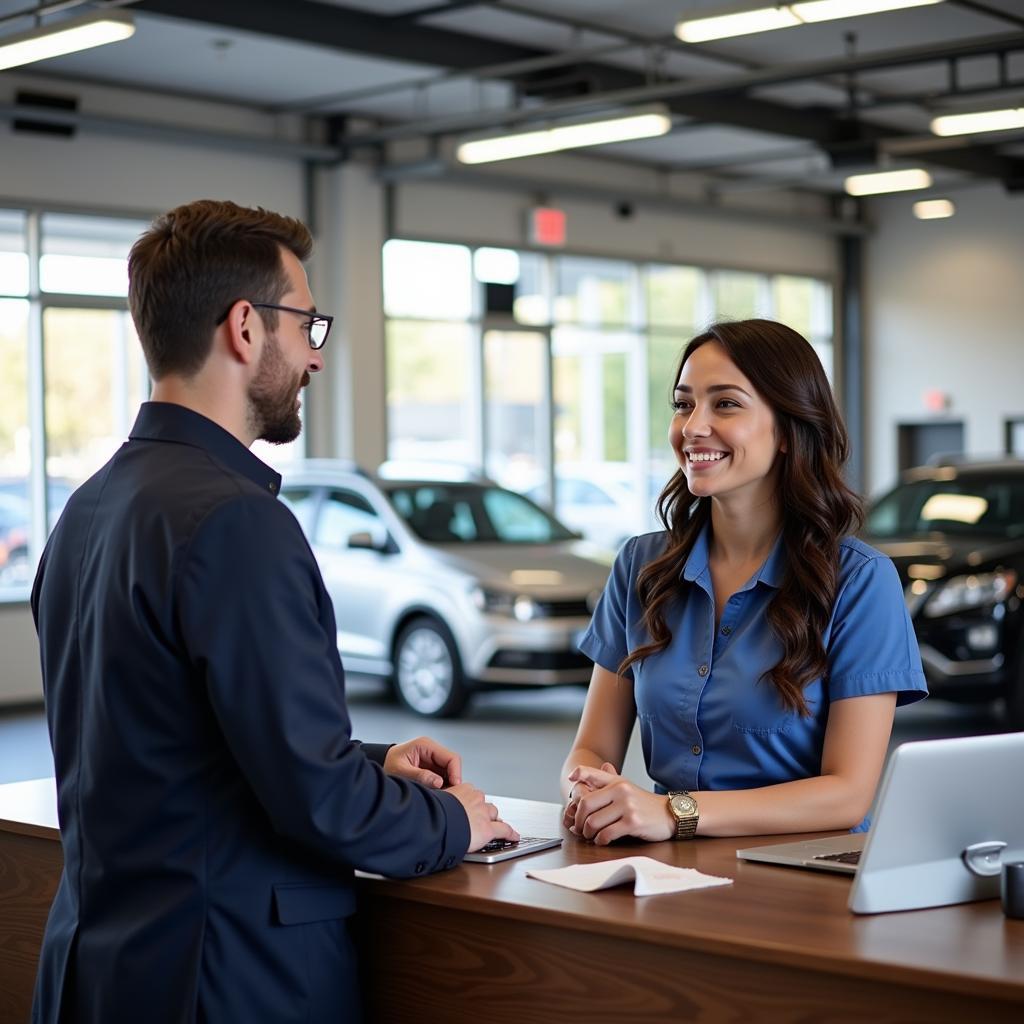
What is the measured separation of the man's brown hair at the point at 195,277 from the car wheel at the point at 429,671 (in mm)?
7813

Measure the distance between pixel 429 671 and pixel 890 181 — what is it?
22.5ft

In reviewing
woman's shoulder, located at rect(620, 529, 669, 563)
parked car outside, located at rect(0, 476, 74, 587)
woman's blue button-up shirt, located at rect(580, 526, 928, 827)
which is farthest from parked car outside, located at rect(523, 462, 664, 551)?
woman's blue button-up shirt, located at rect(580, 526, 928, 827)

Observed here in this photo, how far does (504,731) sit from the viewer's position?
970cm

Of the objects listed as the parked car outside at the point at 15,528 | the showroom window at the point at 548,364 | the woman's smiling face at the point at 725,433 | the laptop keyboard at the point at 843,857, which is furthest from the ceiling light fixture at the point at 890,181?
the laptop keyboard at the point at 843,857

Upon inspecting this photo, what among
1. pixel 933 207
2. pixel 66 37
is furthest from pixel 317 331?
pixel 933 207

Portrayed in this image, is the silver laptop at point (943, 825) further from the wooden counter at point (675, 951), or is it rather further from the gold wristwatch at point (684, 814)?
the gold wristwatch at point (684, 814)

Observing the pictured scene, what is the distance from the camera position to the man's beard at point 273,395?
2.35 metres

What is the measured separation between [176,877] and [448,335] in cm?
1314

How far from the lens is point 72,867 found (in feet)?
7.72

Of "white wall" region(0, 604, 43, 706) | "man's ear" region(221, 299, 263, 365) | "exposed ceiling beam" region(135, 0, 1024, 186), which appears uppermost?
"exposed ceiling beam" region(135, 0, 1024, 186)

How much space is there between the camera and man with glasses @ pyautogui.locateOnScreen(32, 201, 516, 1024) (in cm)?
216

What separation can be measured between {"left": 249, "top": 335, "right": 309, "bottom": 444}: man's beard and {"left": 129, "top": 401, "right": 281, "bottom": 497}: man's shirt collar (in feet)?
0.18

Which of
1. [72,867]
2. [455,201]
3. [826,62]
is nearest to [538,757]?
[826,62]

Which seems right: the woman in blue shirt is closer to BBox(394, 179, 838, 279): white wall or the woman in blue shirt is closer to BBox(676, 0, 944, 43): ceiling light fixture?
BBox(676, 0, 944, 43): ceiling light fixture
